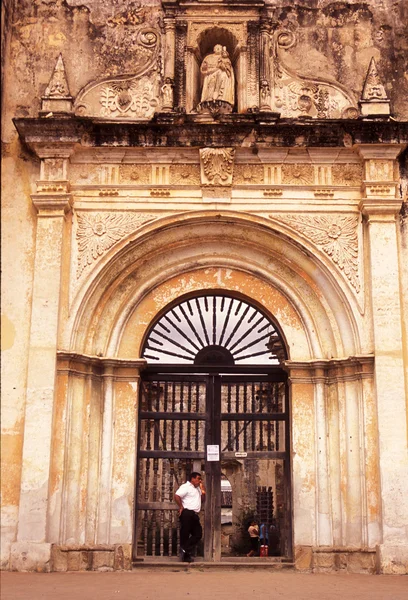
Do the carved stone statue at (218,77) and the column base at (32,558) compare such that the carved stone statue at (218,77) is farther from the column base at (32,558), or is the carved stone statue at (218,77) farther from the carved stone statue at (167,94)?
the column base at (32,558)

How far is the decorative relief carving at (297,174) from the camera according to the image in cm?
1041

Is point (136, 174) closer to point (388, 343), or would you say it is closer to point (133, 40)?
point (133, 40)

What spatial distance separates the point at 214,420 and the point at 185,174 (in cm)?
347

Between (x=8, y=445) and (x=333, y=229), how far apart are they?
5.18m

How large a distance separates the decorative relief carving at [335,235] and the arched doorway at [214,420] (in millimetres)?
1292

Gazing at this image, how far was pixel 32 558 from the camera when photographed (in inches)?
348

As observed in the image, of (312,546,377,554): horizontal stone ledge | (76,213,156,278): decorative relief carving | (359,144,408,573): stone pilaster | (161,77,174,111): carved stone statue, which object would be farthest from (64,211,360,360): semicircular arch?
(312,546,377,554): horizontal stone ledge

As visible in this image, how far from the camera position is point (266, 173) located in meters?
10.4

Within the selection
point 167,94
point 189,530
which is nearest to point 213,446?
point 189,530

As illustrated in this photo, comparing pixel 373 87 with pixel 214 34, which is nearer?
pixel 373 87

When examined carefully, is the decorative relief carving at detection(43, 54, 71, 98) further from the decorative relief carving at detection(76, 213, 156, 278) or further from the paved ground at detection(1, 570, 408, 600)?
the paved ground at detection(1, 570, 408, 600)

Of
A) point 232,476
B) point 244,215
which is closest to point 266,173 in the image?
point 244,215

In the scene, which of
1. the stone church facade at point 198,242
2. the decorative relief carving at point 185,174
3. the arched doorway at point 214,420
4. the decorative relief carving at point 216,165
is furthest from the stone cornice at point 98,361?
the decorative relief carving at point 216,165

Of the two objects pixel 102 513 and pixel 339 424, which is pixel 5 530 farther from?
pixel 339 424
